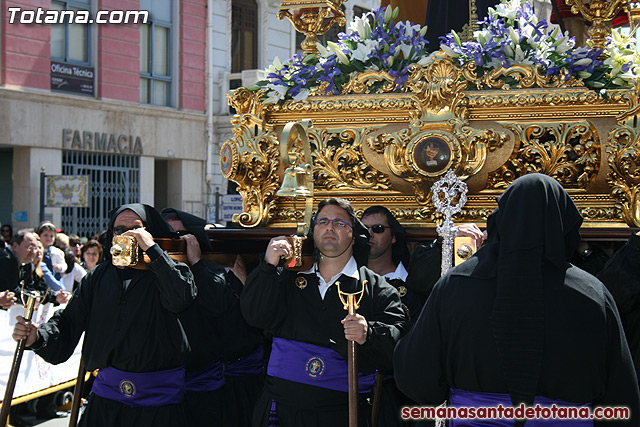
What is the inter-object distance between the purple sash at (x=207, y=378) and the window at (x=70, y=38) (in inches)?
503

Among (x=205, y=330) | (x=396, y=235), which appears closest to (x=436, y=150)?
(x=396, y=235)

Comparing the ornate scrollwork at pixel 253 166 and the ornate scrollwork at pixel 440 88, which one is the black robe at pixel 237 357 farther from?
the ornate scrollwork at pixel 440 88

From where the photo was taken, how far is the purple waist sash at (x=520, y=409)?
286 cm

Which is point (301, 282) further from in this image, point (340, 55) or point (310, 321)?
point (340, 55)

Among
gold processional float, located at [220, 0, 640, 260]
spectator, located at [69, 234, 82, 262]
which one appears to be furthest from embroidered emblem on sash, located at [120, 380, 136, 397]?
spectator, located at [69, 234, 82, 262]

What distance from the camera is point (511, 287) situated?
282 cm

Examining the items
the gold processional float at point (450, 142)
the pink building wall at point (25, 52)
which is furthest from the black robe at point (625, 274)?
the pink building wall at point (25, 52)

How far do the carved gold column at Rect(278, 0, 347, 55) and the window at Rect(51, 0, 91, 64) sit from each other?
38.2ft

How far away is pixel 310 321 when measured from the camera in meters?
3.92

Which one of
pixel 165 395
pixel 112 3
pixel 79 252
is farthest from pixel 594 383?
pixel 112 3

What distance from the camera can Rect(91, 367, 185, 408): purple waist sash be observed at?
14.1 ft

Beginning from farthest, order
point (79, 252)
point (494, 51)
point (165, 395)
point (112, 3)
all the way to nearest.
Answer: point (112, 3) < point (79, 252) < point (494, 51) < point (165, 395)

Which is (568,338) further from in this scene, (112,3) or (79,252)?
(112,3)

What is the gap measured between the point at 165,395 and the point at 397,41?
2411 mm
